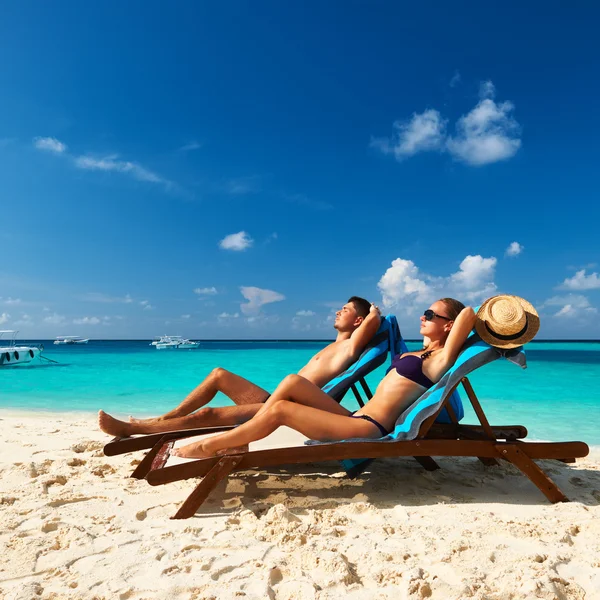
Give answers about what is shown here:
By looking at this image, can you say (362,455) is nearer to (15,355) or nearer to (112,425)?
(112,425)

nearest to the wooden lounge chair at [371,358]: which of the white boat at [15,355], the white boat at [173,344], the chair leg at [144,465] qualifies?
the chair leg at [144,465]

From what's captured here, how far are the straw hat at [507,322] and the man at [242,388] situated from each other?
1309mm

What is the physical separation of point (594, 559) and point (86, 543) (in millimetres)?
2815

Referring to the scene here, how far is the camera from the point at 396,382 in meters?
3.70

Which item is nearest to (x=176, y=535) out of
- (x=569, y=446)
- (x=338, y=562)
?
(x=338, y=562)

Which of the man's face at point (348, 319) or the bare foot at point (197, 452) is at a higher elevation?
the man's face at point (348, 319)

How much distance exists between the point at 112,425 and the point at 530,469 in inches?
132

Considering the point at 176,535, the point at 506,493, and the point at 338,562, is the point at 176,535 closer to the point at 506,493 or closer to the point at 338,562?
the point at 338,562

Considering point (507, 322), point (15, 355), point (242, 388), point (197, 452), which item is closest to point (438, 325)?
point (507, 322)

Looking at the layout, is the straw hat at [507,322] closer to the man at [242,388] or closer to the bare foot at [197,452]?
the man at [242,388]

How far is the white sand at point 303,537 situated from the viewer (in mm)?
2203

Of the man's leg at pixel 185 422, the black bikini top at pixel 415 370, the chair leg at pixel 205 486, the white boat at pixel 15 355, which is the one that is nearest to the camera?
the chair leg at pixel 205 486

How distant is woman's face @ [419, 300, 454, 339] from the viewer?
3832 millimetres

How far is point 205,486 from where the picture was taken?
3072 mm
